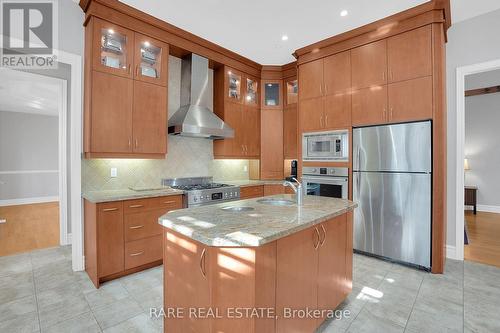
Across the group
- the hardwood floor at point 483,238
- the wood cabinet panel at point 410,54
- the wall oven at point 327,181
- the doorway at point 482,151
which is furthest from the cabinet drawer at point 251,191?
the doorway at point 482,151

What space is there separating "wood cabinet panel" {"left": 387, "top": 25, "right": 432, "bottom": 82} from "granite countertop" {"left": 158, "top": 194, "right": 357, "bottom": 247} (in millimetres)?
2009

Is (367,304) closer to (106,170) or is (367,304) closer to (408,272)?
(408,272)

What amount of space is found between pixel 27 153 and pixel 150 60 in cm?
646

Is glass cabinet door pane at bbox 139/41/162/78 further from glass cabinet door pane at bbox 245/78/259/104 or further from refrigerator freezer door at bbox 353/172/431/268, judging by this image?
refrigerator freezer door at bbox 353/172/431/268

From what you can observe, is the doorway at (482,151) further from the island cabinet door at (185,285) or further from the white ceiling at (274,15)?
the island cabinet door at (185,285)

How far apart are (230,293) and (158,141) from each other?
242 centimetres

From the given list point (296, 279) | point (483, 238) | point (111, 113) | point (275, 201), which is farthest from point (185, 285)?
point (483, 238)

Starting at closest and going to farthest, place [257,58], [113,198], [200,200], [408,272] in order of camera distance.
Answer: [113,198] → [408,272] → [200,200] → [257,58]

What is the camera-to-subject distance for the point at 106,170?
302 cm

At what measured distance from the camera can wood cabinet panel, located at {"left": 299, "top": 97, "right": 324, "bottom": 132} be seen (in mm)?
3680

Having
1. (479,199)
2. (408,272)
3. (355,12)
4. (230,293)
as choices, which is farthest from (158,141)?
(479,199)

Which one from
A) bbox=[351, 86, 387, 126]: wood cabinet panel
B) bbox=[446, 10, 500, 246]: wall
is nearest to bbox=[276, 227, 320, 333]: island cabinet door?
bbox=[351, 86, 387, 126]: wood cabinet panel

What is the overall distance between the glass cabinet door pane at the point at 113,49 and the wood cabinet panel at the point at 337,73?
2701 millimetres

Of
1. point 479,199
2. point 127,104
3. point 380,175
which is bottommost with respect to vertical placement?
point 479,199
